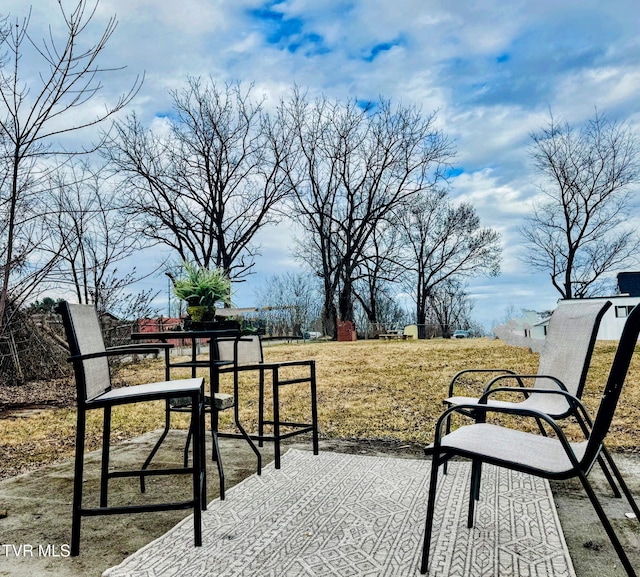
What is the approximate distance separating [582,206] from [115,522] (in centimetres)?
1973

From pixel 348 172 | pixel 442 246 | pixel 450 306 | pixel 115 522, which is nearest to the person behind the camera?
pixel 115 522

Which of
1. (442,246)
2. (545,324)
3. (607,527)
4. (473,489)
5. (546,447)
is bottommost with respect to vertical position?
(473,489)

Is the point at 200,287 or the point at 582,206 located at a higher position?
the point at 582,206

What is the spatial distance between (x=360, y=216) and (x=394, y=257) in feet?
7.87

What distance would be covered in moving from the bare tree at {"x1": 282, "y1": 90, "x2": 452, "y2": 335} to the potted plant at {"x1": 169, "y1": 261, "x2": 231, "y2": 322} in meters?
15.4

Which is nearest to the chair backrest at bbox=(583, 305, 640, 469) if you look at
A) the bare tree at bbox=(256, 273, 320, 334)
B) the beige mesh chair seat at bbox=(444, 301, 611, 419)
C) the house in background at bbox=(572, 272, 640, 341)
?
the beige mesh chair seat at bbox=(444, 301, 611, 419)

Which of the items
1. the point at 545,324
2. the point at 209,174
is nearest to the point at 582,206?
the point at 545,324

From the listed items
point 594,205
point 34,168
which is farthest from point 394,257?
point 34,168

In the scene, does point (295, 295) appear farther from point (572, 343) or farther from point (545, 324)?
point (572, 343)

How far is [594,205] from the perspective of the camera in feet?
59.6

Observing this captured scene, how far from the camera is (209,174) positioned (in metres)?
16.3

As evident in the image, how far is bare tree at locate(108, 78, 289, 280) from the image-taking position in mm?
15680

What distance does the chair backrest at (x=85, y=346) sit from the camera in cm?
202

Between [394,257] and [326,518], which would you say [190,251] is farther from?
[326,518]
